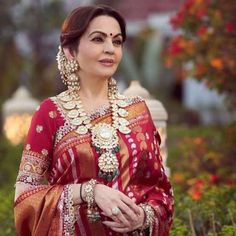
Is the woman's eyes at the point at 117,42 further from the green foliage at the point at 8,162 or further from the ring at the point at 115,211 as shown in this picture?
the green foliage at the point at 8,162

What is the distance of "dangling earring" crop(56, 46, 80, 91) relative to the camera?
12.7 ft

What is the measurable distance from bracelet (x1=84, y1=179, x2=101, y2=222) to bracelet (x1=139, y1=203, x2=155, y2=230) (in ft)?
0.63

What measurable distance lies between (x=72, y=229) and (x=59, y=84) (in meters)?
16.1

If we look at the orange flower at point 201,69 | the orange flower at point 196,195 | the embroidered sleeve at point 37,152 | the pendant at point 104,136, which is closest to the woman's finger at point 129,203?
the pendant at point 104,136

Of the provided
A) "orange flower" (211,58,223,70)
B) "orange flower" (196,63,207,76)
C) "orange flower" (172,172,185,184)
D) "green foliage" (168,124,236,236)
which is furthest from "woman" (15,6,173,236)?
"orange flower" (196,63,207,76)

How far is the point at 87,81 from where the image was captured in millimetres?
3857

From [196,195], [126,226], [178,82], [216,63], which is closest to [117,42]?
[126,226]

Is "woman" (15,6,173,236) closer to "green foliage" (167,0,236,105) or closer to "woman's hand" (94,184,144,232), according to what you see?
"woman's hand" (94,184,144,232)

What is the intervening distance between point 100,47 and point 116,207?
2.46 feet

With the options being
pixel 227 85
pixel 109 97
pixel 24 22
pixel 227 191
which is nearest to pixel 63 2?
pixel 24 22

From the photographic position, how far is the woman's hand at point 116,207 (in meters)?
3.46

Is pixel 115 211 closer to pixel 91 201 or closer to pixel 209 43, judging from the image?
pixel 91 201

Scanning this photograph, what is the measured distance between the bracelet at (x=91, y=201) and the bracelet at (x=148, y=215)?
0.63ft

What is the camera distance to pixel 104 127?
3.73 metres
